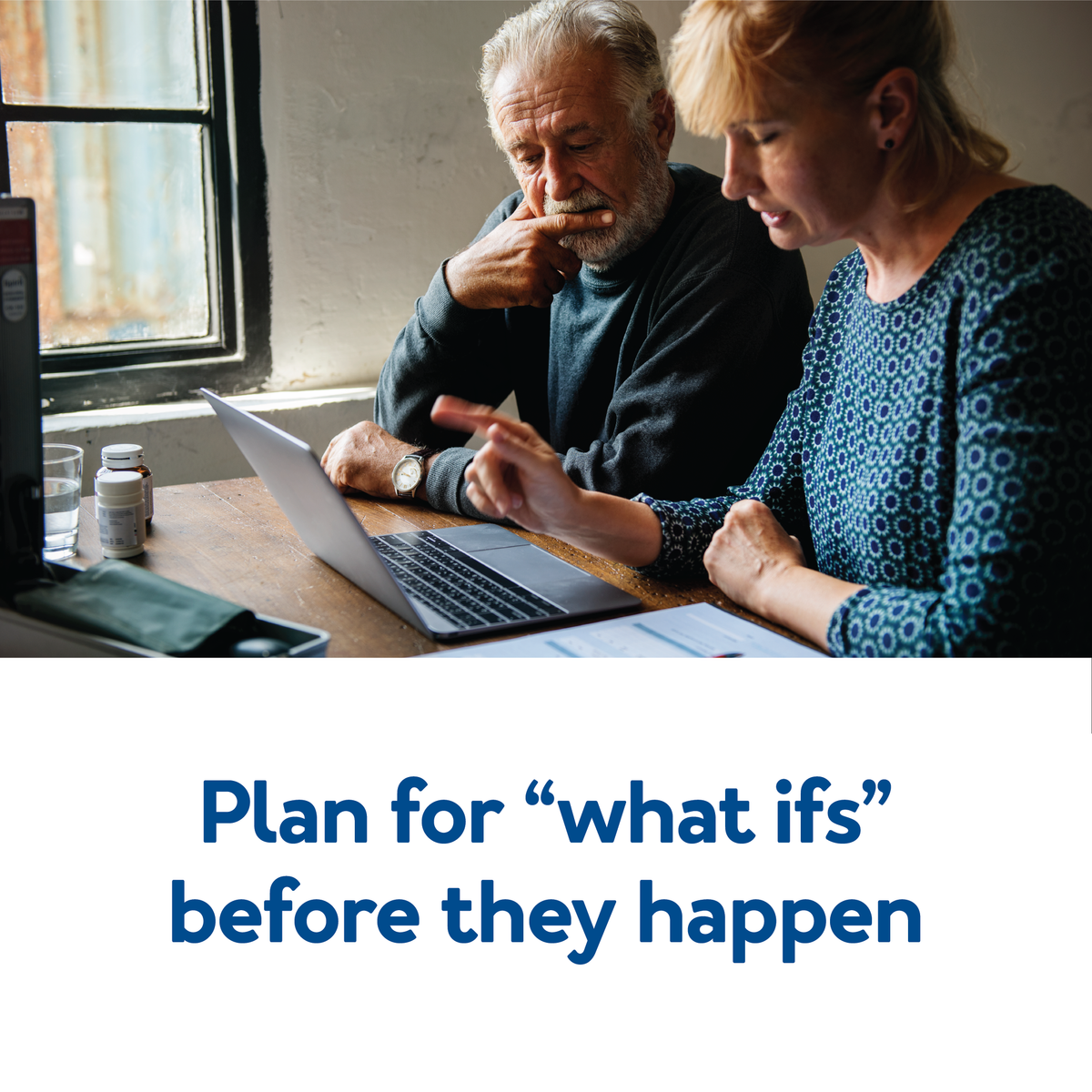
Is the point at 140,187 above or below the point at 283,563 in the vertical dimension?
above

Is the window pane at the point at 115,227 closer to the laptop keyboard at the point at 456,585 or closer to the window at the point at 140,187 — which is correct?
the window at the point at 140,187

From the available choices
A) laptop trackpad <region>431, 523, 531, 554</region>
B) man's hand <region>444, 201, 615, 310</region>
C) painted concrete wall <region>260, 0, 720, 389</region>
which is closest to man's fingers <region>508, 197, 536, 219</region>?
man's hand <region>444, 201, 615, 310</region>

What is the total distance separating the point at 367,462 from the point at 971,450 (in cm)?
90

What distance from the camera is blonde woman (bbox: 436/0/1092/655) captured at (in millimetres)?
863

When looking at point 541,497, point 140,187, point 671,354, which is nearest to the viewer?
point 541,497

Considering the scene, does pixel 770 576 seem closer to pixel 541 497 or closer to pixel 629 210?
pixel 541 497

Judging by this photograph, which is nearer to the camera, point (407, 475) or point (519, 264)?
point (407, 475)

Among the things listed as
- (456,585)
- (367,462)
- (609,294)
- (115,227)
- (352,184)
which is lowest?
(456,585)

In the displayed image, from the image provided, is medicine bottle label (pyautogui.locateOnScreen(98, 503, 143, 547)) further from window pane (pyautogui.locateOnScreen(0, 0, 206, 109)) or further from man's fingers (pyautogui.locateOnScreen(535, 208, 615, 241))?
window pane (pyautogui.locateOnScreen(0, 0, 206, 109))

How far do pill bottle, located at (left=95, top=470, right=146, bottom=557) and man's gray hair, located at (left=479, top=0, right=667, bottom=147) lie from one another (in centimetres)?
85

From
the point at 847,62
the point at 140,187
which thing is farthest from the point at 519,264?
the point at 140,187

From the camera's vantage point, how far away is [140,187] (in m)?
2.40

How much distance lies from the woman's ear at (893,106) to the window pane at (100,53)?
1.86 m

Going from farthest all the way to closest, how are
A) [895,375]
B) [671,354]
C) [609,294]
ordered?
[609,294]
[671,354]
[895,375]
